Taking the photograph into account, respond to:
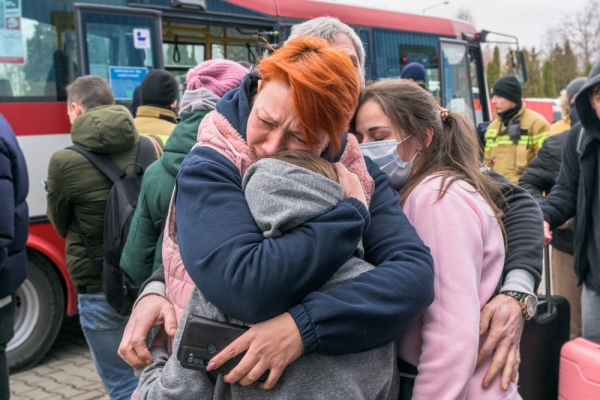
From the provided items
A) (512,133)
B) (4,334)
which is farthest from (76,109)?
(512,133)

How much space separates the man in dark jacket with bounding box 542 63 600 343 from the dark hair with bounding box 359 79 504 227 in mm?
1325

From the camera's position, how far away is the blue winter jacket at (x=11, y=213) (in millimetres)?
2816

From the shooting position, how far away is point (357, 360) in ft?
4.55

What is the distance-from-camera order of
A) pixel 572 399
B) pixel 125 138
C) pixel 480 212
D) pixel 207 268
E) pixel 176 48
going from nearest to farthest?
pixel 207 268
pixel 480 212
pixel 572 399
pixel 125 138
pixel 176 48

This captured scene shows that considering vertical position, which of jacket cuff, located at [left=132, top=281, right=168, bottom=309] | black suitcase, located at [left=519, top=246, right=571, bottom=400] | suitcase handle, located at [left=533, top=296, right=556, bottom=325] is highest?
jacket cuff, located at [left=132, top=281, right=168, bottom=309]

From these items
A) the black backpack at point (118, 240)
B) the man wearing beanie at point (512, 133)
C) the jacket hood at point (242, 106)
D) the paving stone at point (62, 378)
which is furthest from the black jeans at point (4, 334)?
the man wearing beanie at point (512, 133)

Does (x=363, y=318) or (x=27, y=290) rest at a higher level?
(x=363, y=318)

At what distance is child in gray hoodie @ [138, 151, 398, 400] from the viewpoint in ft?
4.30

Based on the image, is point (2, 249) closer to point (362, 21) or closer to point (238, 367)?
point (238, 367)

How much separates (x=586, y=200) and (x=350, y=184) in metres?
2.02

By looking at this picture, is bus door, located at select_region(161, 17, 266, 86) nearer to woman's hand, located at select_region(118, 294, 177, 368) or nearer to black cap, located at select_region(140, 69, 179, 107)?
black cap, located at select_region(140, 69, 179, 107)

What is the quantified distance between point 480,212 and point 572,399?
3.20 ft

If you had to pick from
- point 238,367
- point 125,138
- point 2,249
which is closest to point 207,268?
point 238,367

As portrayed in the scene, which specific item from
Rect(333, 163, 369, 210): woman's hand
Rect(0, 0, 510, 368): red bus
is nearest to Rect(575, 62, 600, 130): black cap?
Rect(333, 163, 369, 210): woman's hand
